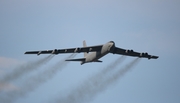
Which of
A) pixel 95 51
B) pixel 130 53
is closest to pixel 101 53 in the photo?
pixel 95 51

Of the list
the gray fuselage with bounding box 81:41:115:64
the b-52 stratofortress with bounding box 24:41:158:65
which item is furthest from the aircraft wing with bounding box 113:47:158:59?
A: the gray fuselage with bounding box 81:41:115:64

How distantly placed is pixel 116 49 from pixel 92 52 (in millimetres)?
3927

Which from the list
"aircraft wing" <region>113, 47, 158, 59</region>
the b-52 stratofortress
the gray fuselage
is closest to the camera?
the gray fuselage

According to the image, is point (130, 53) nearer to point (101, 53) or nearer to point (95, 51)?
point (95, 51)

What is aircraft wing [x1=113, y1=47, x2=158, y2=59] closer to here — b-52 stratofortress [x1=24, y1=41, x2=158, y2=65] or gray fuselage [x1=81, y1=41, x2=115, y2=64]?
b-52 stratofortress [x1=24, y1=41, x2=158, y2=65]

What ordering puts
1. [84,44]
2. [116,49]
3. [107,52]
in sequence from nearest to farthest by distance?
[107,52]
[116,49]
[84,44]

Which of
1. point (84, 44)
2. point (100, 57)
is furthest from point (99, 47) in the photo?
point (84, 44)

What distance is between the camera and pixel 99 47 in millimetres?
70500

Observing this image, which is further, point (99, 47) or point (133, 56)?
point (133, 56)

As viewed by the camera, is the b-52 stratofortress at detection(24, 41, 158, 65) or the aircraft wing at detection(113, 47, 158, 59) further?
the aircraft wing at detection(113, 47, 158, 59)

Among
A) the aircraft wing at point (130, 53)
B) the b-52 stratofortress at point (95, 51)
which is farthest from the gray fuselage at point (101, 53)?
the aircraft wing at point (130, 53)

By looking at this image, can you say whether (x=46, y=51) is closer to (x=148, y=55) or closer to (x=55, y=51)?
(x=55, y=51)

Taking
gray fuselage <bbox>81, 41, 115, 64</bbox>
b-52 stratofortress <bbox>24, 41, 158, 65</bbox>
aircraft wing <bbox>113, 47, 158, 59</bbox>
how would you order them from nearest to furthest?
gray fuselage <bbox>81, 41, 115, 64</bbox> → b-52 stratofortress <bbox>24, 41, 158, 65</bbox> → aircraft wing <bbox>113, 47, 158, 59</bbox>

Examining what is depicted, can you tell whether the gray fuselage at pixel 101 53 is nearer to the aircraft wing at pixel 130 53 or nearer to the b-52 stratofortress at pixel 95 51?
the b-52 stratofortress at pixel 95 51
